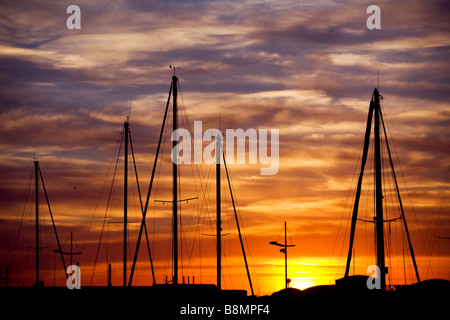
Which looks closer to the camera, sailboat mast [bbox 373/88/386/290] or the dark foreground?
sailboat mast [bbox 373/88/386/290]

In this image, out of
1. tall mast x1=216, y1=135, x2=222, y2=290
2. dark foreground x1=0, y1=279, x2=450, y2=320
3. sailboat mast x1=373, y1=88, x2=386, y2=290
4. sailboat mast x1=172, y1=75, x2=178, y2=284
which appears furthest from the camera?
tall mast x1=216, y1=135, x2=222, y2=290

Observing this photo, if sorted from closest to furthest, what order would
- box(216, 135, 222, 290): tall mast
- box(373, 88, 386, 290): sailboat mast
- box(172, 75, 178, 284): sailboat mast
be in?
box(373, 88, 386, 290): sailboat mast
box(172, 75, 178, 284): sailboat mast
box(216, 135, 222, 290): tall mast

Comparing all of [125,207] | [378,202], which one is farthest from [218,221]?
[378,202]

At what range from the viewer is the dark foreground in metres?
58.6

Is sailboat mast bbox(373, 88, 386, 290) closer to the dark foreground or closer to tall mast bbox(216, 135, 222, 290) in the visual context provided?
the dark foreground

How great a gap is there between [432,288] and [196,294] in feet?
63.0

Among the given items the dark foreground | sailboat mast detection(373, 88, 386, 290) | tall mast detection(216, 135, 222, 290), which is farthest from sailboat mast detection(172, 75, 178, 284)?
sailboat mast detection(373, 88, 386, 290)

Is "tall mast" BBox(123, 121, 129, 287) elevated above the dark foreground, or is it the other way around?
"tall mast" BBox(123, 121, 129, 287)
